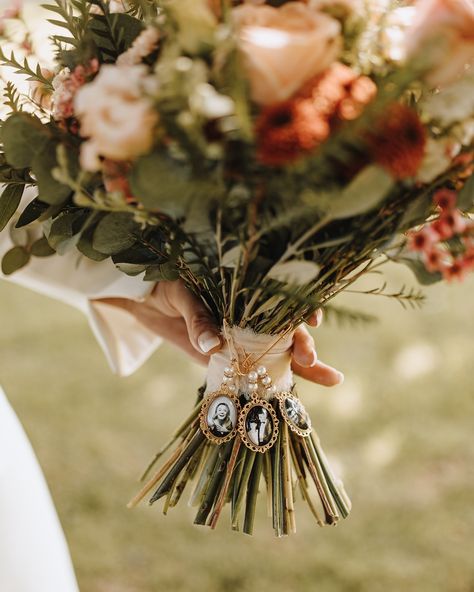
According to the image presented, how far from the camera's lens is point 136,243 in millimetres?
1038

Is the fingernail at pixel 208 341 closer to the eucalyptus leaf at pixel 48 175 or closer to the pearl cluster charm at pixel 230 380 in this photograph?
the pearl cluster charm at pixel 230 380

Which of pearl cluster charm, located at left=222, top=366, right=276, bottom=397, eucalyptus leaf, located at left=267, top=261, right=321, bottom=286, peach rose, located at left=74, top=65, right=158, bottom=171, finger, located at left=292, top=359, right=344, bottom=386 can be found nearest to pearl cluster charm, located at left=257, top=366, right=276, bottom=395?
pearl cluster charm, located at left=222, top=366, right=276, bottom=397

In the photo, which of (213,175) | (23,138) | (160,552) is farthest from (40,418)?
(213,175)

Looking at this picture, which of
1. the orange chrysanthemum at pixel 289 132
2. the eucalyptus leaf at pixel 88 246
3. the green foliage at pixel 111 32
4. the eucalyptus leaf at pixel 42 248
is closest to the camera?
the orange chrysanthemum at pixel 289 132

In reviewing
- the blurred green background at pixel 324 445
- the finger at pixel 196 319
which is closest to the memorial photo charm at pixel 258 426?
the finger at pixel 196 319

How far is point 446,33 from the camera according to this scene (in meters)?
0.71

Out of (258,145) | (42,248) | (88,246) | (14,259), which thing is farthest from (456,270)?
(14,259)

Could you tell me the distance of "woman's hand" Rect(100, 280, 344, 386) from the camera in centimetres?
112

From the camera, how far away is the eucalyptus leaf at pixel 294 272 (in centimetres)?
81

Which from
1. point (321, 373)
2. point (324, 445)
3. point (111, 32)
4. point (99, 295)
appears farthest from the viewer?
point (324, 445)

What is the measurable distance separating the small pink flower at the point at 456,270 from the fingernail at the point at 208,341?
39 cm

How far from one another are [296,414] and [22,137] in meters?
0.54

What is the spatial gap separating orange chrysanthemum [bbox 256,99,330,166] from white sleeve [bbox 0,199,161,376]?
33.5 inches

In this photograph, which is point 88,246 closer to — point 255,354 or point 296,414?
point 255,354
